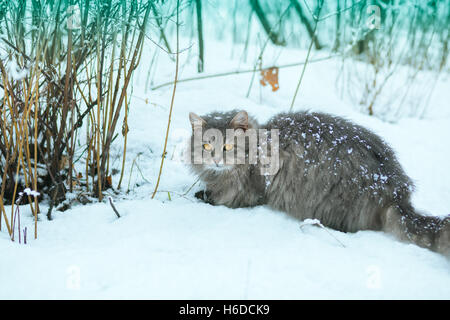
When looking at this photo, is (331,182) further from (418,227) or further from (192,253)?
(192,253)

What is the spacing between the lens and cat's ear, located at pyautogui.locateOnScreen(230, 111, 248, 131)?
2.22m

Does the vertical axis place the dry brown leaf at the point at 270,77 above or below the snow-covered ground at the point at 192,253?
above

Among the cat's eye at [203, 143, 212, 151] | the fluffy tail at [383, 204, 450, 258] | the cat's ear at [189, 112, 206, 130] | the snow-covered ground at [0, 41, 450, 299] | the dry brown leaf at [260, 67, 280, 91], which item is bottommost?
the snow-covered ground at [0, 41, 450, 299]

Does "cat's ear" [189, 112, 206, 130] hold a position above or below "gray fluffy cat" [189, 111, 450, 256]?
above

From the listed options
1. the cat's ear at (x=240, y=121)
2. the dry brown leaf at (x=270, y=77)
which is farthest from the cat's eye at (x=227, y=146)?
the dry brown leaf at (x=270, y=77)

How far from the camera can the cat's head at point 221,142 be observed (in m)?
2.25

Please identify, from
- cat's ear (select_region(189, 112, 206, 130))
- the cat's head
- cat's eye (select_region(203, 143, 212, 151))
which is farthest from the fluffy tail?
cat's ear (select_region(189, 112, 206, 130))

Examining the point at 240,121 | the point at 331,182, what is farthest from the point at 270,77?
the point at 331,182

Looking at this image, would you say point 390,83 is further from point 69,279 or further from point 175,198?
point 69,279

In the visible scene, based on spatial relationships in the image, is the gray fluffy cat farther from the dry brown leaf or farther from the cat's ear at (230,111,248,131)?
the dry brown leaf

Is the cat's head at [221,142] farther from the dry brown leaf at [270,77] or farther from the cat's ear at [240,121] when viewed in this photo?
the dry brown leaf at [270,77]

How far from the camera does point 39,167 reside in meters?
2.11

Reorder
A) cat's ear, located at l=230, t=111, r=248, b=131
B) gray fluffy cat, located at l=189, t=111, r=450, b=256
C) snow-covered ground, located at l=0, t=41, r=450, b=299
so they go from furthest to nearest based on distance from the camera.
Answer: cat's ear, located at l=230, t=111, r=248, b=131
gray fluffy cat, located at l=189, t=111, r=450, b=256
snow-covered ground, located at l=0, t=41, r=450, b=299
